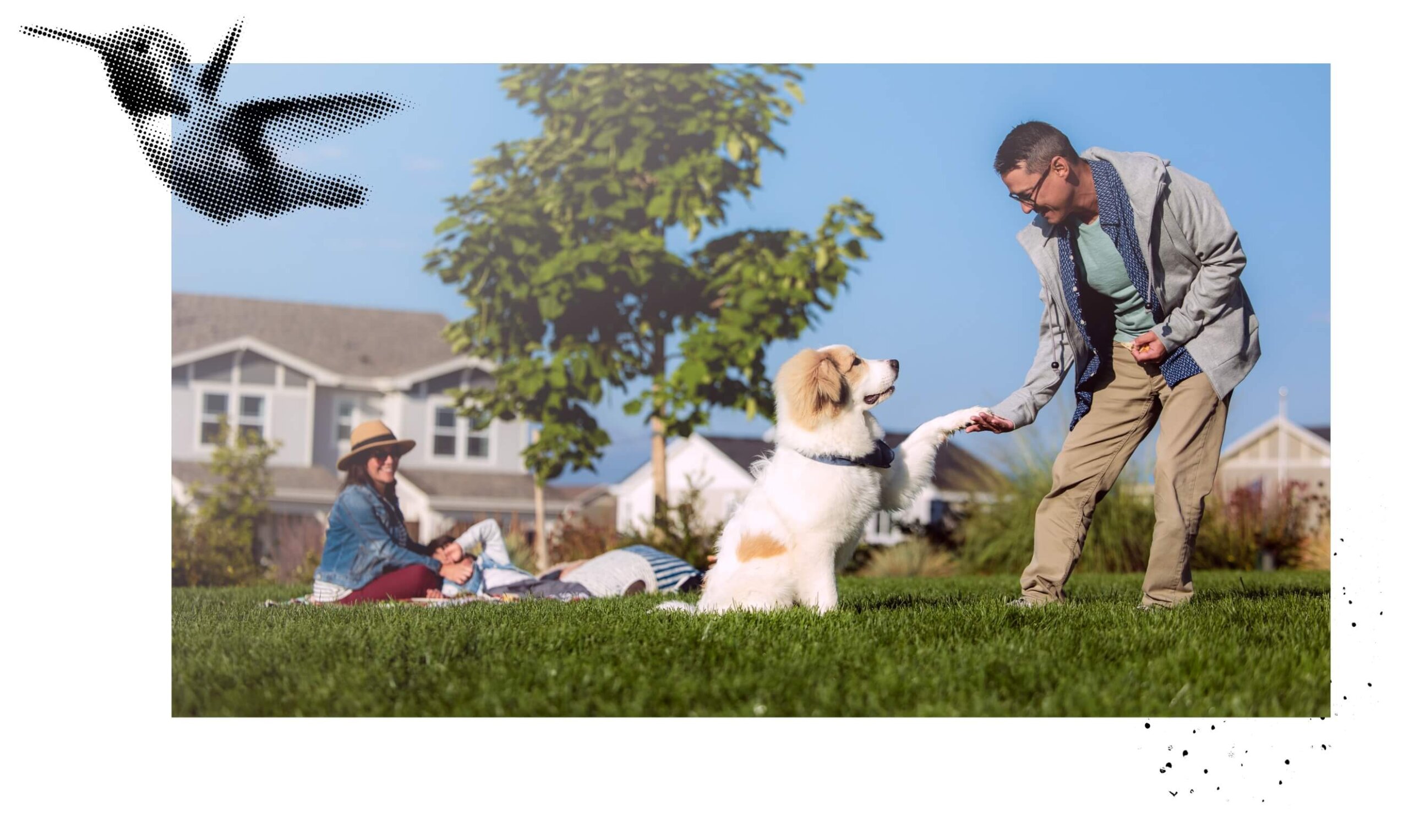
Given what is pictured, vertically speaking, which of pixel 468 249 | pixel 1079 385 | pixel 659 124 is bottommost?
pixel 1079 385

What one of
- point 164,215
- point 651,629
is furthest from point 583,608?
point 164,215

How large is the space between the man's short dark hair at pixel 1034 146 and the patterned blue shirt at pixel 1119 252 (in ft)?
0.81

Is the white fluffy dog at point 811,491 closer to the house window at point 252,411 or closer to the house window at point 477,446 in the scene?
the house window at point 252,411

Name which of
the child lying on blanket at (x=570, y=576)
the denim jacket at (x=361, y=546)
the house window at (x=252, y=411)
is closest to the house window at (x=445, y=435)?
the house window at (x=252, y=411)

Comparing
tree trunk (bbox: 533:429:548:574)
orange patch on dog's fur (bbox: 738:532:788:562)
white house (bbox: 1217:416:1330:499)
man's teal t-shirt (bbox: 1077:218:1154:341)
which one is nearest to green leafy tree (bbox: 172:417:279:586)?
tree trunk (bbox: 533:429:548:574)

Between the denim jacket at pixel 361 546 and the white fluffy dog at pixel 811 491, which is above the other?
the white fluffy dog at pixel 811 491

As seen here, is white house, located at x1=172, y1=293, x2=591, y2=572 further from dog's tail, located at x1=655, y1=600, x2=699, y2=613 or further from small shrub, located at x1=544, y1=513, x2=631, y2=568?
dog's tail, located at x1=655, y1=600, x2=699, y2=613

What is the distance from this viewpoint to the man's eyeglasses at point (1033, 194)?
17.9ft

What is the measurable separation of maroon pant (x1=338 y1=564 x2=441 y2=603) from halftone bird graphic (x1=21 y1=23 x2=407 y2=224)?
2.69 meters

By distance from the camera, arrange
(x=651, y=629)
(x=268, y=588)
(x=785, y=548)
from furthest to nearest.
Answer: (x=268, y=588) → (x=785, y=548) → (x=651, y=629)

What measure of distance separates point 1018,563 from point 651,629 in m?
8.61

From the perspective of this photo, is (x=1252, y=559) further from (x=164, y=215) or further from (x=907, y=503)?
(x=164, y=215)

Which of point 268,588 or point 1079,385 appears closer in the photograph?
point 1079,385
